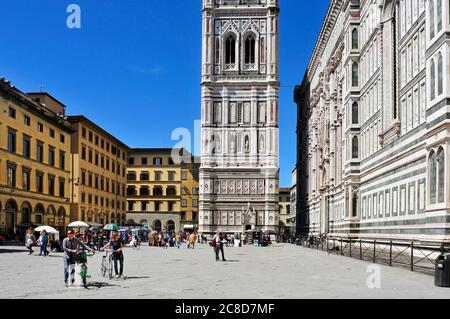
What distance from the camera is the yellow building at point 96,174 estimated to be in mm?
76625

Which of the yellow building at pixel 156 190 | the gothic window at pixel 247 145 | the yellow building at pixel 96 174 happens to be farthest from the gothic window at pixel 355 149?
the yellow building at pixel 156 190

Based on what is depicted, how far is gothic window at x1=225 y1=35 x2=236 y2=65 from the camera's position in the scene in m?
98.9

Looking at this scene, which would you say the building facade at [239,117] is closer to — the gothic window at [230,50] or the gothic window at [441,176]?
the gothic window at [230,50]

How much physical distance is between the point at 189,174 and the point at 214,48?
114 feet

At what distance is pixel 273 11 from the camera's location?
323 feet

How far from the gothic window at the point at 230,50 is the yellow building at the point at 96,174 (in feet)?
70.7

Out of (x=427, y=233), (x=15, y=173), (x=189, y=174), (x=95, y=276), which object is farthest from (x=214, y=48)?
(x=95, y=276)

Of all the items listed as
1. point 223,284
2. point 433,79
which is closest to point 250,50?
point 433,79

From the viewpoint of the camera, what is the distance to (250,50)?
325ft

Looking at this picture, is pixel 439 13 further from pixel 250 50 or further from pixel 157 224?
pixel 157 224

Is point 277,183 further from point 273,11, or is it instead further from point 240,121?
point 273,11

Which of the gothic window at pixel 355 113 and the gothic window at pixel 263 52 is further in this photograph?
the gothic window at pixel 263 52

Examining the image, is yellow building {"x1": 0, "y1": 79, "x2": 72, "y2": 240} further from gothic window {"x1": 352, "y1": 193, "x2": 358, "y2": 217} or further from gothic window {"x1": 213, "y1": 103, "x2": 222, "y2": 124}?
gothic window {"x1": 352, "y1": 193, "x2": 358, "y2": 217}

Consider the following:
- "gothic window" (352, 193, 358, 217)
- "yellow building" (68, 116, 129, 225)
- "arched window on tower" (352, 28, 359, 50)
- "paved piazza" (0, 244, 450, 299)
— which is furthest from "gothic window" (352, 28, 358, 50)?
"yellow building" (68, 116, 129, 225)
